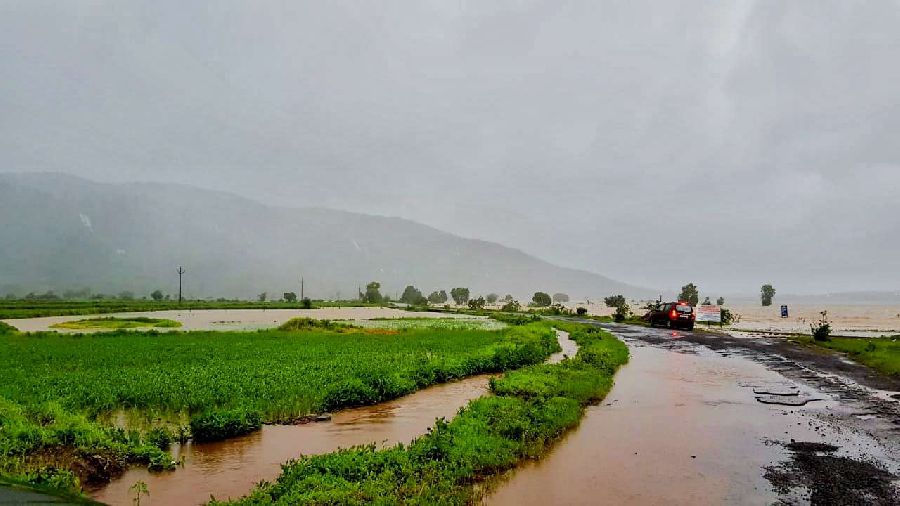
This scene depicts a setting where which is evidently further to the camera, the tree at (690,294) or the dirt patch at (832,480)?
the tree at (690,294)

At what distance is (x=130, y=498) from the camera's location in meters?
10.2

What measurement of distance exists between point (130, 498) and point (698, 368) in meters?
25.1

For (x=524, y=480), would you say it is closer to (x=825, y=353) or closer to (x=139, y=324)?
(x=825, y=353)

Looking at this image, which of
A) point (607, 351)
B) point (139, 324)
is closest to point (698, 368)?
point (607, 351)

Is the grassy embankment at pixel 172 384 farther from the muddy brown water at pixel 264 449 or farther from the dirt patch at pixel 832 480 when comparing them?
the dirt patch at pixel 832 480

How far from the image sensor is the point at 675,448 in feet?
43.8

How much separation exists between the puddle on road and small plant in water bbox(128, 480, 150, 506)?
9 cm

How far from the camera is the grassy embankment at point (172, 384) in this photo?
11.9 metres

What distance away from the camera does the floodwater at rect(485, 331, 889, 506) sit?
10.4 meters

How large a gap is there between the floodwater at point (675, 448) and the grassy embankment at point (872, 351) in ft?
21.6

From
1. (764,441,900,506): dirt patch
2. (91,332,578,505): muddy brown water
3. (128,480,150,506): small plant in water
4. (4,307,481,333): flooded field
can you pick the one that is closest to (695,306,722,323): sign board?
(4,307,481,333): flooded field

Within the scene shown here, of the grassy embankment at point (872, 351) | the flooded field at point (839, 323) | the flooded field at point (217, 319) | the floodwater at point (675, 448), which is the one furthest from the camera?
the flooded field at point (217, 319)

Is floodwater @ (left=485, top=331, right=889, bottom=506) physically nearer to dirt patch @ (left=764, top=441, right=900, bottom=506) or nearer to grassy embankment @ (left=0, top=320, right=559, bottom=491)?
dirt patch @ (left=764, top=441, right=900, bottom=506)

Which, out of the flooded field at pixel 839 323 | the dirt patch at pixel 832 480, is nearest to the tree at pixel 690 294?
the flooded field at pixel 839 323
